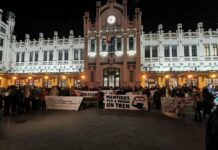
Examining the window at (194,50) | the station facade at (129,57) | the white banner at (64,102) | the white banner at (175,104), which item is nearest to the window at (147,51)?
the station facade at (129,57)

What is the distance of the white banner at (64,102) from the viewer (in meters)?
15.4

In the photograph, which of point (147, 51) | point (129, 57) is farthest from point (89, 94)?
point (147, 51)

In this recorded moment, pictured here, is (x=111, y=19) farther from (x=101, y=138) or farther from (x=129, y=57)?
(x=101, y=138)

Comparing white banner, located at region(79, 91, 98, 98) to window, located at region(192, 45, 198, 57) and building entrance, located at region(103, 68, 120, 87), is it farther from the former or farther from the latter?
window, located at region(192, 45, 198, 57)

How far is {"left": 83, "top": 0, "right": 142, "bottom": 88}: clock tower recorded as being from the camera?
32938 millimetres

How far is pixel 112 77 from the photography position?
33562 millimetres

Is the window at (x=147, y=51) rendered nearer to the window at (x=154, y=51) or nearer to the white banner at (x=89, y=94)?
the window at (x=154, y=51)

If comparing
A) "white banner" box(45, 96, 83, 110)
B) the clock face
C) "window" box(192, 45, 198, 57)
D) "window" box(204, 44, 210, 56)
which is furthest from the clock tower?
"white banner" box(45, 96, 83, 110)

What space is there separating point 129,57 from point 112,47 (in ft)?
13.0

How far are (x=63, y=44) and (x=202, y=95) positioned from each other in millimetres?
33738

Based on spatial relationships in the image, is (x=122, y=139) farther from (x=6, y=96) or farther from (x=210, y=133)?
(x=6, y=96)

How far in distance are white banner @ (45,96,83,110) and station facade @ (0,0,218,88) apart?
17156 millimetres

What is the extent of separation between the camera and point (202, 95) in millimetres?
11688

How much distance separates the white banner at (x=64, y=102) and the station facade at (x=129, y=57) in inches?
675
